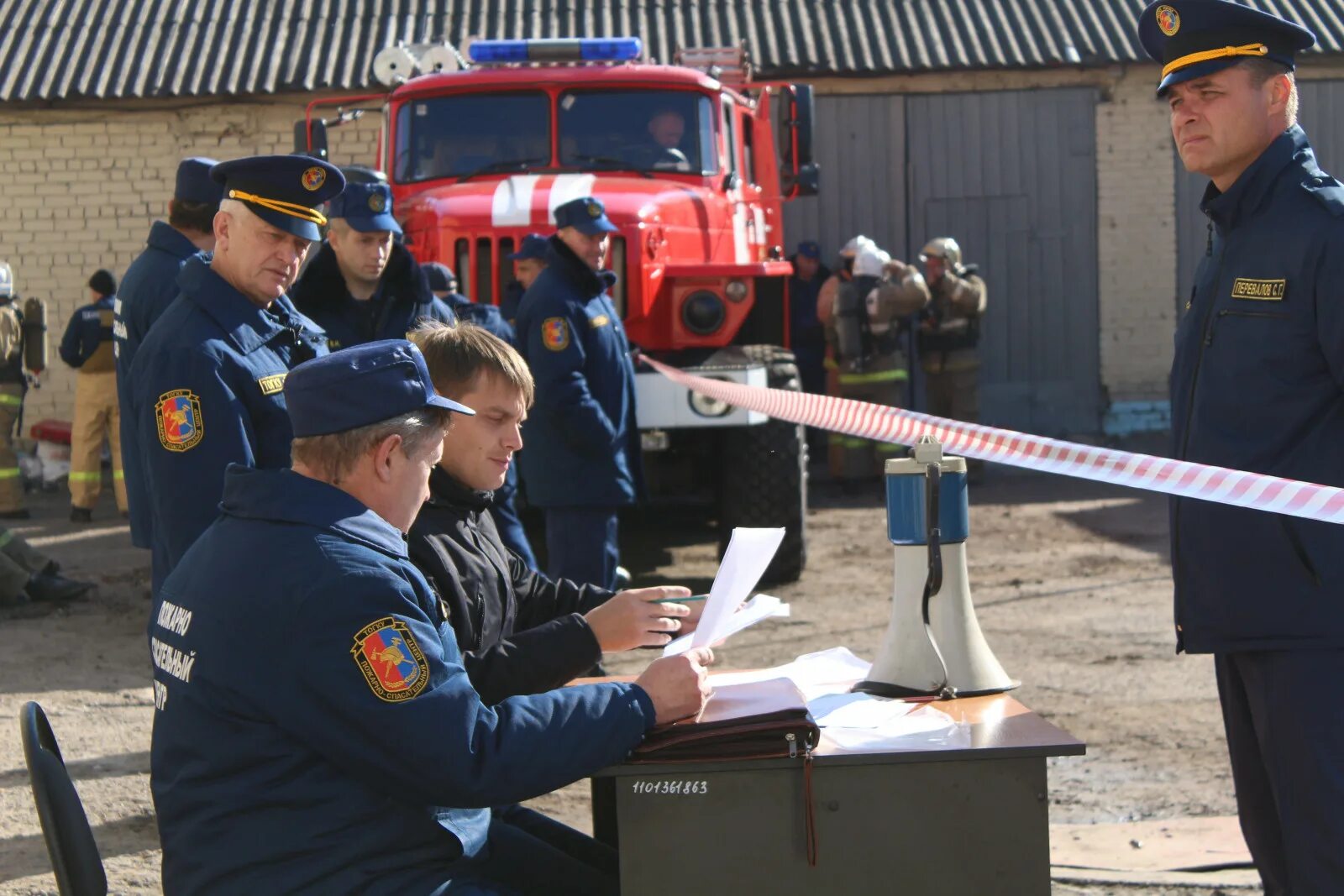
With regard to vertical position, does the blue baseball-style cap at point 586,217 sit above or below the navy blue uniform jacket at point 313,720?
above

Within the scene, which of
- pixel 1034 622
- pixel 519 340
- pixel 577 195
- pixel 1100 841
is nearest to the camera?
pixel 1100 841

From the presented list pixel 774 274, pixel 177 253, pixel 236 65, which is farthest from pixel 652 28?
pixel 177 253

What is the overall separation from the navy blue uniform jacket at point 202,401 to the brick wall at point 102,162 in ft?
36.3

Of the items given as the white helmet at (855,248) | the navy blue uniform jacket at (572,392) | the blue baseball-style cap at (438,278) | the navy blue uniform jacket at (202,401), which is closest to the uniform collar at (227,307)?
the navy blue uniform jacket at (202,401)

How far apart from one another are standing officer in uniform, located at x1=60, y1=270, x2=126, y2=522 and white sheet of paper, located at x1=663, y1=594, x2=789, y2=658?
27.3 ft

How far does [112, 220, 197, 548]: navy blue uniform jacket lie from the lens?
13.5 feet

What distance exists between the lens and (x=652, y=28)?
47.6 feet

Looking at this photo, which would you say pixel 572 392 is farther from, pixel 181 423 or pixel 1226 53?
pixel 1226 53

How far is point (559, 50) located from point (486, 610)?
5.86m

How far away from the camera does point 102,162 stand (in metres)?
14.2

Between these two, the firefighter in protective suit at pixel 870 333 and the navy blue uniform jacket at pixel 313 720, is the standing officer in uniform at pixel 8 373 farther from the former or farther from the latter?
the navy blue uniform jacket at pixel 313 720

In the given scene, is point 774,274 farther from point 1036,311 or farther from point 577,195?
point 1036,311

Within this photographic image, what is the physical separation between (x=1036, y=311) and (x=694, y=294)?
23.9ft

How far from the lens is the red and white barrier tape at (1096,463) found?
2.59 m
